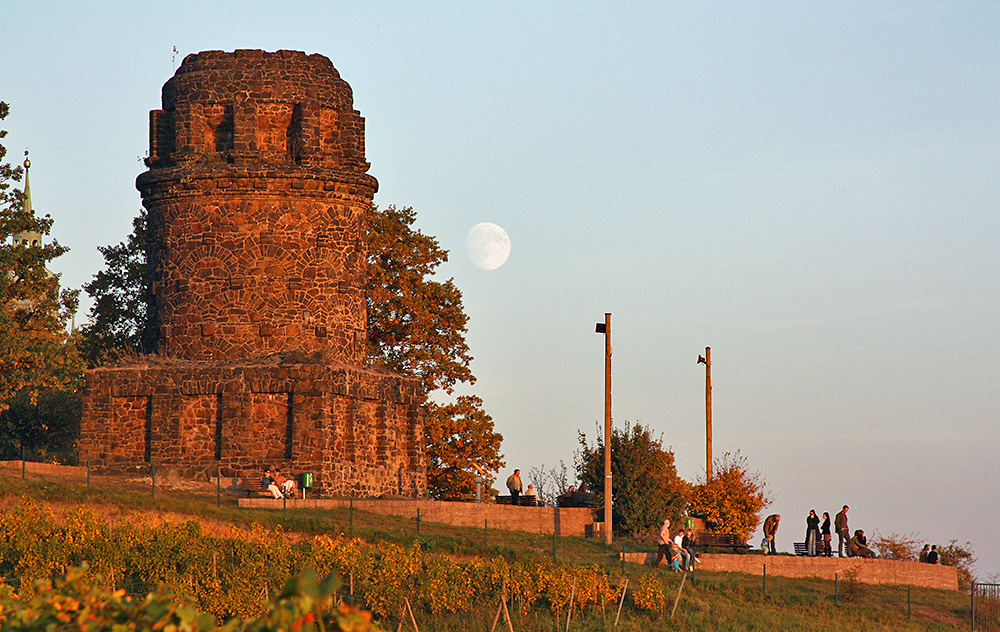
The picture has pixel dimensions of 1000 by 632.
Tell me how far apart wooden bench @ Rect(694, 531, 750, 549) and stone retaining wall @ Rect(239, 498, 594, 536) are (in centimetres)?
419

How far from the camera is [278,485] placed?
38.4 m

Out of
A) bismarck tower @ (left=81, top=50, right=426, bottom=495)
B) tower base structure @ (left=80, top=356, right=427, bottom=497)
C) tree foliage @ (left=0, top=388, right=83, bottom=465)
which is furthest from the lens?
tree foliage @ (left=0, top=388, right=83, bottom=465)

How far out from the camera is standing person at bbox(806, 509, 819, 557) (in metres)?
40.0

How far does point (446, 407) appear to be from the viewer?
50.2m

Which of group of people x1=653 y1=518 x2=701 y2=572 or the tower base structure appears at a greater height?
the tower base structure

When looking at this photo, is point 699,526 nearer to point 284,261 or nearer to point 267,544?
point 284,261

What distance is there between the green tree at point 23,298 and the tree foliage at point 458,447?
45.4 ft

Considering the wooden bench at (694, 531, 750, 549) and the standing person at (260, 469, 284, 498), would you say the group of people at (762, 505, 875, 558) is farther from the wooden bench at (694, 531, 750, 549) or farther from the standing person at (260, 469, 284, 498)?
the standing person at (260, 469, 284, 498)

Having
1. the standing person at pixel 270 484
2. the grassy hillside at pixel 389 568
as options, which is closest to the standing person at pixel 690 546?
the grassy hillside at pixel 389 568

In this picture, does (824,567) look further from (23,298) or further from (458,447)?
(23,298)

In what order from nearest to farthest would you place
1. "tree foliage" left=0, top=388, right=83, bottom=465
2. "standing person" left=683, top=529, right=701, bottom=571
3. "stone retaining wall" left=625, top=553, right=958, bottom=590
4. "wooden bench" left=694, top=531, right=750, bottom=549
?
"standing person" left=683, top=529, right=701, bottom=571 < "stone retaining wall" left=625, top=553, right=958, bottom=590 < "wooden bench" left=694, top=531, right=750, bottom=549 < "tree foliage" left=0, top=388, right=83, bottom=465

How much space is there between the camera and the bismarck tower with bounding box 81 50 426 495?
4019 centimetres

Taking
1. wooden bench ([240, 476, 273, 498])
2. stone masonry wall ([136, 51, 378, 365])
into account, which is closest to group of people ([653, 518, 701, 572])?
wooden bench ([240, 476, 273, 498])

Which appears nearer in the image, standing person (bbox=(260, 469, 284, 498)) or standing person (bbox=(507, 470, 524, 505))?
standing person (bbox=(260, 469, 284, 498))
